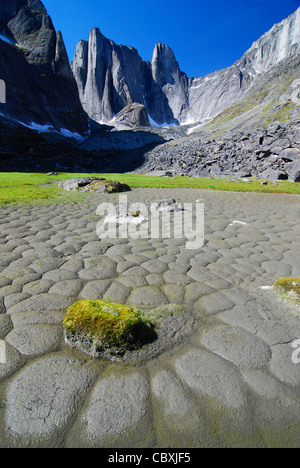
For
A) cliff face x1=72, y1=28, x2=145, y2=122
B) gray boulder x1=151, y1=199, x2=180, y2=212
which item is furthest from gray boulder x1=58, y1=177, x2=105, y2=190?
cliff face x1=72, y1=28, x2=145, y2=122

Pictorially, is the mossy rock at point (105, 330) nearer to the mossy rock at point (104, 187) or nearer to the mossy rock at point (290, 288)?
the mossy rock at point (290, 288)

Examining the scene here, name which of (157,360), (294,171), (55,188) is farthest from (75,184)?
(294,171)

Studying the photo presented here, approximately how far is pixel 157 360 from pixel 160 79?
203m

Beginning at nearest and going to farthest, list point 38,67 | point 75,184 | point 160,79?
point 75,184 < point 38,67 < point 160,79

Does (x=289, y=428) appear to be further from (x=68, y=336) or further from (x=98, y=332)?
(x=68, y=336)

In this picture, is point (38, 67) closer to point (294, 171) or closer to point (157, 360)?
point (294, 171)

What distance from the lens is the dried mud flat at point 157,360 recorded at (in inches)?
62.2

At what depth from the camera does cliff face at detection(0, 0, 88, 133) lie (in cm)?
8919

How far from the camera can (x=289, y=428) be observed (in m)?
1.60

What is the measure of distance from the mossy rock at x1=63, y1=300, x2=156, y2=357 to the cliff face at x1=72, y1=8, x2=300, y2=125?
150 meters

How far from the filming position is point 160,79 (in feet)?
563

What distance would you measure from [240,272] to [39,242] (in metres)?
3.97

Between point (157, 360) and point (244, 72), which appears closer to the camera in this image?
point (157, 360)
